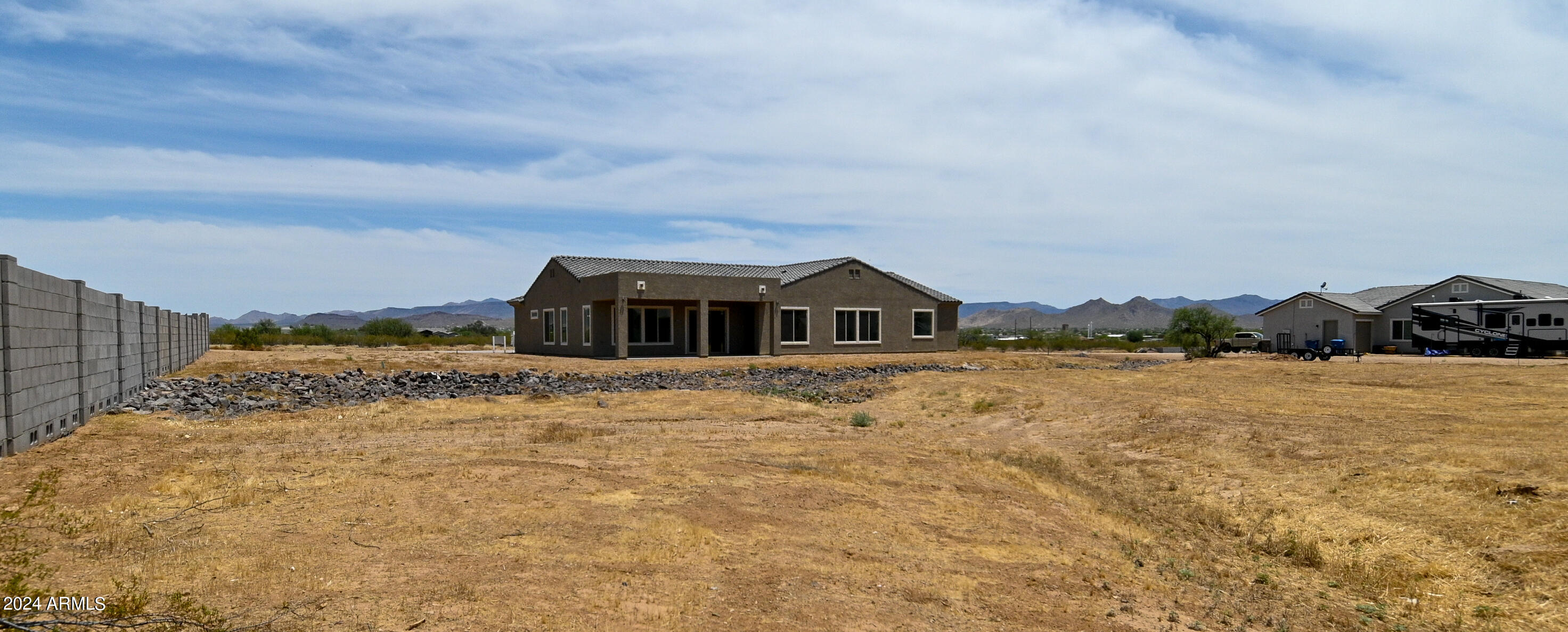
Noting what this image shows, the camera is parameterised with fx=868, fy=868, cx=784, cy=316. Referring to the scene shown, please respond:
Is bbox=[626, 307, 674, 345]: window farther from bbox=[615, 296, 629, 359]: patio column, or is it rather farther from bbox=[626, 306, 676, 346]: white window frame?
bbox=[615, 296, 629, 359]: patio column

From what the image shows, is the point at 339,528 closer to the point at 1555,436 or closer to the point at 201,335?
the point at 1555,436

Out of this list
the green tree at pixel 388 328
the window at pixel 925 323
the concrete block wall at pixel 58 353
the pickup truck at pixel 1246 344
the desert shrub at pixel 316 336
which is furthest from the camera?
the green tree at pixel 388 328

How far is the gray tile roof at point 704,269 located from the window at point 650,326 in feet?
5.47

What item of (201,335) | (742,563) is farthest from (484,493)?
(201,335)

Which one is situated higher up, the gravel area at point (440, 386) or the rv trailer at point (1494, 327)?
the rv trailer at point (1494, 327)

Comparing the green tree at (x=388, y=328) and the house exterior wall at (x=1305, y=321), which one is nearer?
the house exterior wall at (x=1305, y=321)

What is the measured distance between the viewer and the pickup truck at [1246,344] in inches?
1686

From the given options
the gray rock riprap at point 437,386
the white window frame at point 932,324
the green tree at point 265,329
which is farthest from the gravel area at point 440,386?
the green tree at point 265,329

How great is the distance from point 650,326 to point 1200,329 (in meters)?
28.0

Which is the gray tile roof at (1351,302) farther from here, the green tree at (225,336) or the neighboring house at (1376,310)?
the green tree at (225,336)

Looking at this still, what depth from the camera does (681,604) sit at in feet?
19.1

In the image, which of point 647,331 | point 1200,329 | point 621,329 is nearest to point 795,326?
point 647,331

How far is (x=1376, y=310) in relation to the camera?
41594mm

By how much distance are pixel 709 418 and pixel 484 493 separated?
814cm
